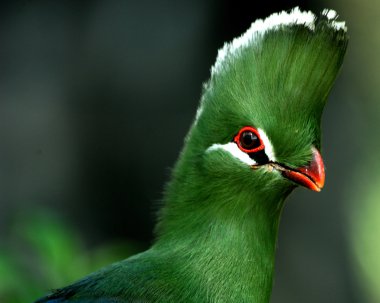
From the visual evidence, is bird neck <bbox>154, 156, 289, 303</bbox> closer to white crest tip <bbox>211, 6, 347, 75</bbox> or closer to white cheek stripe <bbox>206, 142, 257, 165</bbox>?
white cheek stripe <bbox>206, 142, 257, 165</bbox>

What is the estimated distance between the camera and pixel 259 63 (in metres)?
3.01

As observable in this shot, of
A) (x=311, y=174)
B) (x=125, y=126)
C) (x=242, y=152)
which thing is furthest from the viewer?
(x=125, y=126)

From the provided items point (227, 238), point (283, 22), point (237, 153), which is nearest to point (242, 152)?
point (237, 153)

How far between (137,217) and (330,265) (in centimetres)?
187

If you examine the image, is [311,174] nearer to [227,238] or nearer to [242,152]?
[242,152]

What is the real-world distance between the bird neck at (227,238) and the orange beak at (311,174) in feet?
0.47

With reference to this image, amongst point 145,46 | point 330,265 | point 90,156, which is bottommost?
point 330,265

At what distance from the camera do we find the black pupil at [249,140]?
2.92 metres

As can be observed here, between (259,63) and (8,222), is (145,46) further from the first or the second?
(259,63)

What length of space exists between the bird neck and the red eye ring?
184mm

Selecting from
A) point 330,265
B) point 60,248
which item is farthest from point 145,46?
point 60,248

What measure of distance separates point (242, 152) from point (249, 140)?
71 mm

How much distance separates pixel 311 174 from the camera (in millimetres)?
2850

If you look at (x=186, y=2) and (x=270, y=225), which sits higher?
(x=186, y=2)
